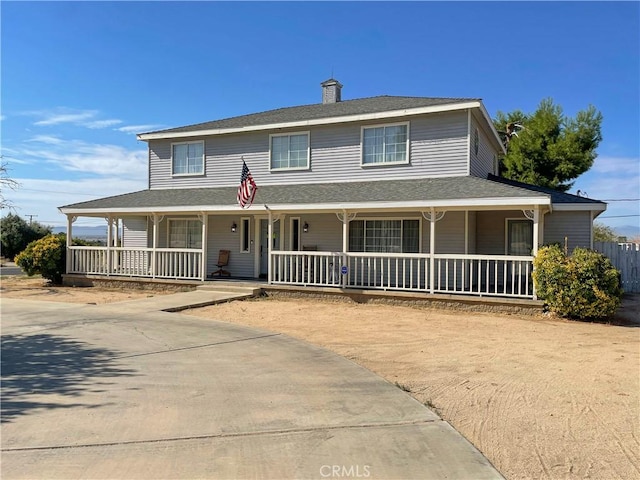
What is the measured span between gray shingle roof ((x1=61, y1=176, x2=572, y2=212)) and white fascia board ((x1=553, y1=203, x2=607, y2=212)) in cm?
27

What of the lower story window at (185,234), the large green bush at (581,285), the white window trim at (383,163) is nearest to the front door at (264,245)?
the lower story window at (185,234)

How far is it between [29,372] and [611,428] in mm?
6554

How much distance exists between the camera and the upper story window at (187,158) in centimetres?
1850

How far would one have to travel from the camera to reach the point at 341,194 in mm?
14469

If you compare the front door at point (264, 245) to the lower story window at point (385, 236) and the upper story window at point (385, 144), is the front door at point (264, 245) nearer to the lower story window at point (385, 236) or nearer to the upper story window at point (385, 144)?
the lower story window at point (385, 236)

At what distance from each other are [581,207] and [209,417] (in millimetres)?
13251

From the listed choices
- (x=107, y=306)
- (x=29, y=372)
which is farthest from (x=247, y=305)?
(x=29, y=372)

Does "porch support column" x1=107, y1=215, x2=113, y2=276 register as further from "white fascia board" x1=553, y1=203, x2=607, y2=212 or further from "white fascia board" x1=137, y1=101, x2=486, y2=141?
"white fascia board" x1=553, y1=203, x2=607, y2=212

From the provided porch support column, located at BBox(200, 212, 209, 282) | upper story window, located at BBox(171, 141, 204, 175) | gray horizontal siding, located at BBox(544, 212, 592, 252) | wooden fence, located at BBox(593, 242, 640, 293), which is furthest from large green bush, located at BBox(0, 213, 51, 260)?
wooden fence, located at BBox(593, 242, 640, 293)

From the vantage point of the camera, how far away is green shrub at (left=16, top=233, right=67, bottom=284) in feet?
57.8

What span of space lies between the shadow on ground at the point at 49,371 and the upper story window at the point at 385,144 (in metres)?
10.7

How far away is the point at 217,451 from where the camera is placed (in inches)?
150

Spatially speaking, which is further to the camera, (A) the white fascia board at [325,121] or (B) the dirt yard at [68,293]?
(A) the white fascia board at [325,121]

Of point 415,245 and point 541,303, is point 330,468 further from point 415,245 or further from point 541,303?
point 415,245
